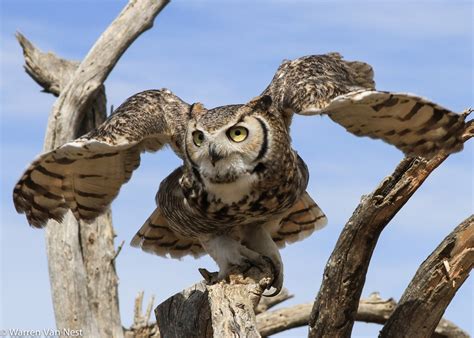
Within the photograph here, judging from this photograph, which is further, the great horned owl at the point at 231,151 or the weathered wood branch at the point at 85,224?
the weathered wood branch at the point at 85,224

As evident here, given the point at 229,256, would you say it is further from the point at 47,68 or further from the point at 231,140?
the point at 47,68

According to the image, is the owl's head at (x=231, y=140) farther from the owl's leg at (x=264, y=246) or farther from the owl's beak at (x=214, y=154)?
the owl's leg at (x=264, y=246)

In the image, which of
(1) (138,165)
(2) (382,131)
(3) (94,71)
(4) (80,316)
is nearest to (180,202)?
(1) (138,165)

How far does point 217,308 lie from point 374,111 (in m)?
1.33

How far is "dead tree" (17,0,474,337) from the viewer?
5707 mm

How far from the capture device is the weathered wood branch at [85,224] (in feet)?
29.3

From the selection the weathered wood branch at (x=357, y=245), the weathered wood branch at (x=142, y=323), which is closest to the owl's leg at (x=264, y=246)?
the weathered wood branch at (x=357, y=245)

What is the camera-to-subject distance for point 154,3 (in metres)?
9.70

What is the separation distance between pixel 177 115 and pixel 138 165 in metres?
0.41

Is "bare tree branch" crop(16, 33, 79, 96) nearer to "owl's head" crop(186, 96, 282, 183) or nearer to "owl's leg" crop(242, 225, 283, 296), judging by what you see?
"owl's leg" crop(242, 225, 283, 296)

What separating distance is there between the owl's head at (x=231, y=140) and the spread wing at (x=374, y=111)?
20cm

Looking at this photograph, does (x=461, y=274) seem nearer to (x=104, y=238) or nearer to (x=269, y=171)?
(x=269, y=171)

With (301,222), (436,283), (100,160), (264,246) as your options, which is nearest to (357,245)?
(436,283)

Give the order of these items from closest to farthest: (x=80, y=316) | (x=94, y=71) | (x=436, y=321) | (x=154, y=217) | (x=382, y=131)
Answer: (x=382, y=131) → (x=436, y=321) → (x=154, y=217) → (x=80, y=316) → (x=94, y=71)
